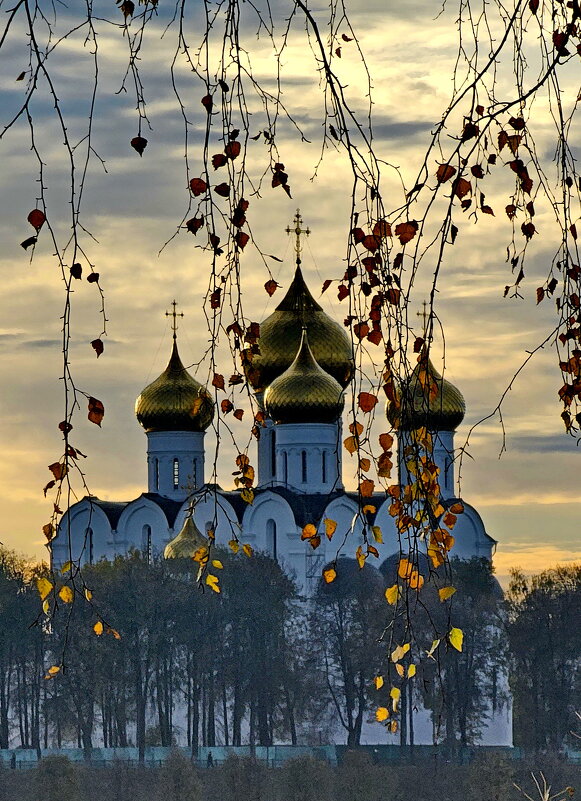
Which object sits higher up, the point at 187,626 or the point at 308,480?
the point at 308,480

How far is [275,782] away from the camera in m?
33.0

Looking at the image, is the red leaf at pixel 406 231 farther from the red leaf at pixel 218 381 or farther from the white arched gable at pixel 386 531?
the white arched gable at pixel 386 531

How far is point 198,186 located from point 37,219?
1.54ft

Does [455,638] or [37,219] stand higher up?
[37,219]

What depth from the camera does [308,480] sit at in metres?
43.9

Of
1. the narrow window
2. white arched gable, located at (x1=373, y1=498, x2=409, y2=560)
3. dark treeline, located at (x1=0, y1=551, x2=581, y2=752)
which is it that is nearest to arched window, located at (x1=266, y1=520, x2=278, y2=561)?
dark treeline, located at (x1=0, y1=551, x2=581, y2=752)

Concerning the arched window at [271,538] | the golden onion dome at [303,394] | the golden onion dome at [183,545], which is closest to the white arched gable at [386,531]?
the arched window at [271,538]

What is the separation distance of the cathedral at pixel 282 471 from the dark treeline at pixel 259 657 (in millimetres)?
1440

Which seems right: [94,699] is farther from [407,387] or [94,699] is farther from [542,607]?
[407,387]

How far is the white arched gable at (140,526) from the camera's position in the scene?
4694cm

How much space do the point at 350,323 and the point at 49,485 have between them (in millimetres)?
882

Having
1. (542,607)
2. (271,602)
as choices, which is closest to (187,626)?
(271,602)

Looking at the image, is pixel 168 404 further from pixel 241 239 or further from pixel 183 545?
pixel 241 239

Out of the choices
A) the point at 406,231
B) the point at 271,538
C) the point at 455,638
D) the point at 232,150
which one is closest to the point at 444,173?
the point at 406,231
